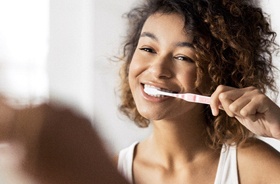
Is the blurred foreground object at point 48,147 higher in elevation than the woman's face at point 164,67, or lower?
higher

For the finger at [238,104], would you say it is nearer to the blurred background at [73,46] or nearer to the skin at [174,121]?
the skin at [174,121]

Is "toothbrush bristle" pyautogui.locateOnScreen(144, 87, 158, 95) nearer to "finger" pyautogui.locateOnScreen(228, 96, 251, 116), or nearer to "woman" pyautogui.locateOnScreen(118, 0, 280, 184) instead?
"woman" pyautogui.locateOnScreen(118, 0, 280, 184)

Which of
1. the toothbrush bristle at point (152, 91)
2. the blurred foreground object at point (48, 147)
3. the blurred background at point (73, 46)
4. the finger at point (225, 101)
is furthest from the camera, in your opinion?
the blurred background at point (73, 46)

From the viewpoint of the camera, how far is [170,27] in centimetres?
93

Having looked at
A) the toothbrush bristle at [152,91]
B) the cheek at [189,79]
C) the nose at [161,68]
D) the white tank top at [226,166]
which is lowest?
the white tank top at [226,166]

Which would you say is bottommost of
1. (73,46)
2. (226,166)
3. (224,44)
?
(226,166)

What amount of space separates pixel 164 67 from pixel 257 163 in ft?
0.76

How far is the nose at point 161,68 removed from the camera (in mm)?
906

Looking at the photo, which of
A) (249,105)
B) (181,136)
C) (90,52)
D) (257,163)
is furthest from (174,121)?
(90,52)

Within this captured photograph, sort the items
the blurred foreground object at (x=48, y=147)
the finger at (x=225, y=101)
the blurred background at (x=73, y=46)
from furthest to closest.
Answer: the blurred background at (x=73, y=46) < the finger at (x=225, y=101) < the blurred foreground object at (x=48, y=147)

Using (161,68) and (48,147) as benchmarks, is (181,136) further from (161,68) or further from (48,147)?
(48,147)

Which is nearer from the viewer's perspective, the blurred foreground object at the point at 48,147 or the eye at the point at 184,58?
the blurred foreground object at the point at 48,147

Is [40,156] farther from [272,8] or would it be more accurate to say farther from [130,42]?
[272,8]

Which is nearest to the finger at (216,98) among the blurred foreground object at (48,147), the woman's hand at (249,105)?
the woman's hand at (249,105)
